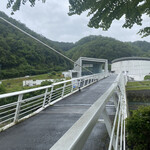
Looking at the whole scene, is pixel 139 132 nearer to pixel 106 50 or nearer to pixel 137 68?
pixel 137 68

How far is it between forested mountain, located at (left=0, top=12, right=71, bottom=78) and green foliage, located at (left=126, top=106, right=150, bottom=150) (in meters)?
52.9

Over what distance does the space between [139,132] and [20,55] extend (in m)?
72.7

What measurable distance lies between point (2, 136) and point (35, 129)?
69 centimetres

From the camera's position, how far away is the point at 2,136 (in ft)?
8.70

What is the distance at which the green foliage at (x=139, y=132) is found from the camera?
7.67 feet

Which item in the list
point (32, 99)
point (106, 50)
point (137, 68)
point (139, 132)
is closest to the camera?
point (139, 132)

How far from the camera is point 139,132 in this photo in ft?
8.03

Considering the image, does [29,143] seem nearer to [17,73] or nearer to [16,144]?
[16,144]

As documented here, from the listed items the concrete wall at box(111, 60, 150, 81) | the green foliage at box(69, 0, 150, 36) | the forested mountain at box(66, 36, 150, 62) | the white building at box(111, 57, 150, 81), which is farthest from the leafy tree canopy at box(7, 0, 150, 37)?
the forested mountain at box(66, 36, 150, 62)

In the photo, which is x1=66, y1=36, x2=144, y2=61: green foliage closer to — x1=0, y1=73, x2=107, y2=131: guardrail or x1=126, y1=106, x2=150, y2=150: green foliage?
x1=0, y1=73, x2=107, y2=131: guardrail

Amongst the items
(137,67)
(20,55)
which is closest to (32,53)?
(20,55)

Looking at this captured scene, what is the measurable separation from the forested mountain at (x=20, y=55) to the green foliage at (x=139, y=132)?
2082 inches

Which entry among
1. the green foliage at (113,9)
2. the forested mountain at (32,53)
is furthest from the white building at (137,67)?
the green foliage at (113,9)

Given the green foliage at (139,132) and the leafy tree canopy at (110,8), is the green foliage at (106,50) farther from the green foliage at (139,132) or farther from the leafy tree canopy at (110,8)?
the green foliage at (139,132)
